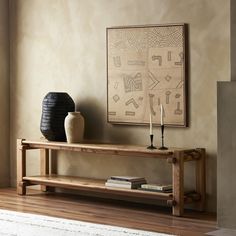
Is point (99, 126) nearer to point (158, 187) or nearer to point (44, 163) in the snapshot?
point (44, 163)

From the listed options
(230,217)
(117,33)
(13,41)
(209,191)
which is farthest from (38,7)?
(230,217)

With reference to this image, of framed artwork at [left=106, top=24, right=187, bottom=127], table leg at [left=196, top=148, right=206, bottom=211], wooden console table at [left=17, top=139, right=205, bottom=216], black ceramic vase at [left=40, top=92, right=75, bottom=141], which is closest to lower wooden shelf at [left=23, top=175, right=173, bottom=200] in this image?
wooden console table at [left=17, top=139, right=205, bottom=216]

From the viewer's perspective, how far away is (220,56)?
6613mm

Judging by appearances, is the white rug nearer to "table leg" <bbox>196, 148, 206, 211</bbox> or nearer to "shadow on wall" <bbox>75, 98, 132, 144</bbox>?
"table leg" <bbox>196, 148, 206, 211</bbox>

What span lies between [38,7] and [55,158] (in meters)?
1.71

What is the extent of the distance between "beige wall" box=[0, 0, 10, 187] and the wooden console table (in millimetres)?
601

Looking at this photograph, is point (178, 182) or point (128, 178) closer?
point (178, 182)

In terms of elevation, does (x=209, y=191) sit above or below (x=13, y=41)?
below

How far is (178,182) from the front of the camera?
6.51 meters

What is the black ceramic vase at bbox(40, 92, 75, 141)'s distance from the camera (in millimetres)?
7480

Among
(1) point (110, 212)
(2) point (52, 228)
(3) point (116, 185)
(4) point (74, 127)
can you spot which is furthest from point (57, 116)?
(2) point (52, 228)

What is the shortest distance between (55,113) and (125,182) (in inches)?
45.4

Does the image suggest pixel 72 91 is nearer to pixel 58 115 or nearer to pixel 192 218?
pixel 58 115

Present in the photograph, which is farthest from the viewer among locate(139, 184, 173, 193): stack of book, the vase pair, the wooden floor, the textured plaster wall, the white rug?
the vase pair
